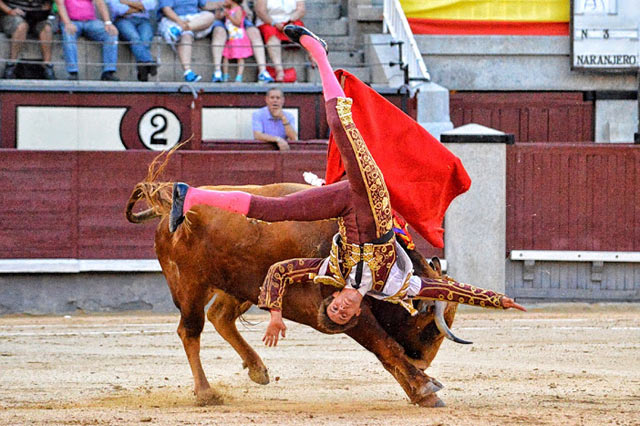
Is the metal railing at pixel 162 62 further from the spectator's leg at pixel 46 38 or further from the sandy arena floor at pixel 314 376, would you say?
the sandy arena floor at pixel 314 376

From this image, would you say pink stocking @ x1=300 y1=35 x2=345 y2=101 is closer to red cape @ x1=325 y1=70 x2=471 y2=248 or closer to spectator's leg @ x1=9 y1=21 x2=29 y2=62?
red cape @ x1=325 y1=70 x2=471 y2=248

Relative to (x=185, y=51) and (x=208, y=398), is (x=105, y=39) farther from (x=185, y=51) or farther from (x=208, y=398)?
(x=208, y=398)

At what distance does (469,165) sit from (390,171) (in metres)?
5.39

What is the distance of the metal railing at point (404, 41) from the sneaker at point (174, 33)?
2027 mm

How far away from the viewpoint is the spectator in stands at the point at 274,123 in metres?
10.5

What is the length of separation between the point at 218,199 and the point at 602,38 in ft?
28.2

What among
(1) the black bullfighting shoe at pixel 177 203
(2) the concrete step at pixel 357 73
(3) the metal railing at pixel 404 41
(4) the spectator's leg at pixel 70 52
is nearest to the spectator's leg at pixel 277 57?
(2) the concrete step at pixel 357 73

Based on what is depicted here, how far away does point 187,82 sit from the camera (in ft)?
37.1

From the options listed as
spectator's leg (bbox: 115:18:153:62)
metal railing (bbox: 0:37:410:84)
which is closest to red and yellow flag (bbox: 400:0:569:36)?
metal railing (bbox: 0:37:410:84)

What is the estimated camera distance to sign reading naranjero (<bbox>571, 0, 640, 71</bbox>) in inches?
497

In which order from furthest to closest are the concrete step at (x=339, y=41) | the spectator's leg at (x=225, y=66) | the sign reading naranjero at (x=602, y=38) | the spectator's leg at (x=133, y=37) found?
the sign reading naranjero at (x=602, y=38)
the concrete step at (x=339, y=41)
the spectator's leg at (x=225, y=66)
the spectator's leg at (x=133, y=37)

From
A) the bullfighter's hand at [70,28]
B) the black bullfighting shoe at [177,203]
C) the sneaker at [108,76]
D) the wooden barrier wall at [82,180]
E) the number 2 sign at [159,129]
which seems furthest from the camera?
the sneaker at [108,76]

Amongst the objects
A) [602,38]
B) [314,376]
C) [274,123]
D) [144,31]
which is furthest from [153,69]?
[314,376]

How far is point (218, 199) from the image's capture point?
4875mm
